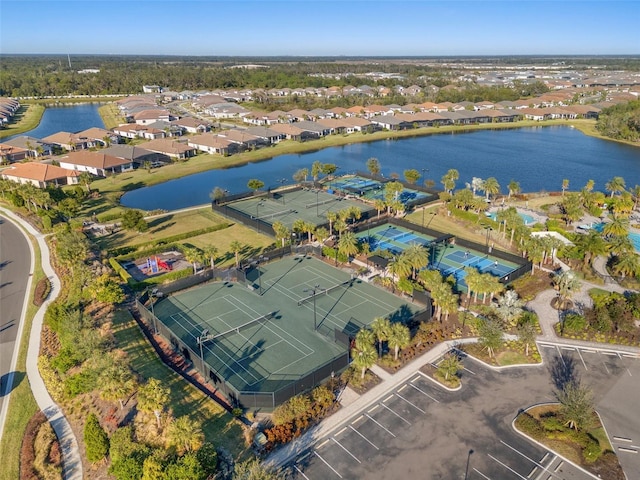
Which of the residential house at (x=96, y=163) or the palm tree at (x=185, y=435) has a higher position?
the residential house at (x=96, y=163)

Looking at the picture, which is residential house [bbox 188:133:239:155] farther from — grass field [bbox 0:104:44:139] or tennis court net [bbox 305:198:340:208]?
grass field [bbox 0:104:44:139]

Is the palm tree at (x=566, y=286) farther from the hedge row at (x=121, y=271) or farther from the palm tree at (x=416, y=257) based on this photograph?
the hedge row at (x=121, y=271)

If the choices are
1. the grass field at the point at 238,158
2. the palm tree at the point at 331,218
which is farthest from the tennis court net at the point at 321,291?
the grass field at the point at 238,158

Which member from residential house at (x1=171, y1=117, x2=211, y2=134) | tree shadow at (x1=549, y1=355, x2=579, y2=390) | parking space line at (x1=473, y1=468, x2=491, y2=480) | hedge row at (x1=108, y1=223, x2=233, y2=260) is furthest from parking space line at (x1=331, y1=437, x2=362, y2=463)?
residential house at (x1=171, y1=117, x2=211, y2=134)

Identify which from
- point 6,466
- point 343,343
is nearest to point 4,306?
point 6,466

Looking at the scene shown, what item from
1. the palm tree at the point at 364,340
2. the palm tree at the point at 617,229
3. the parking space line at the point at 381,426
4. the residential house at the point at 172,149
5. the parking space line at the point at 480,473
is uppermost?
the residential house at the point at 172,149

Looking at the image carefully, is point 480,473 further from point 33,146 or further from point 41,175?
point 33,146

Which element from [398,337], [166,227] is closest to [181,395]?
[398,337]
